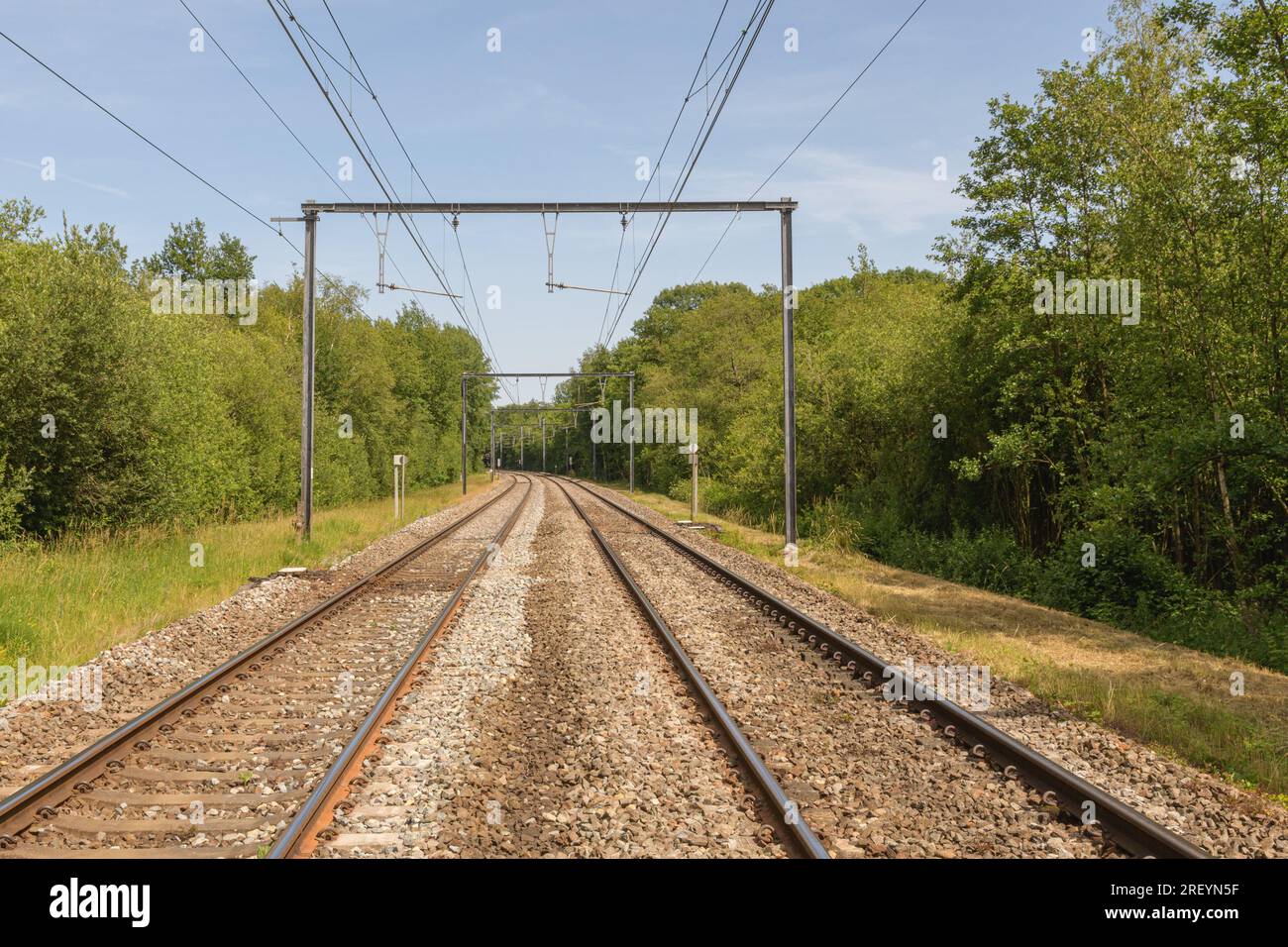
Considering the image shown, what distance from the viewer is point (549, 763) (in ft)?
19.9

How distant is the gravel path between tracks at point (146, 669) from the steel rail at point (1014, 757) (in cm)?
657

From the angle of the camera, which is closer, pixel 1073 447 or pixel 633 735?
pixel 633 735

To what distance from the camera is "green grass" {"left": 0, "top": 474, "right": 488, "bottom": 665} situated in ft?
31.0

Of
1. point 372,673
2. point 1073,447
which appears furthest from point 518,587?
point 1073,447

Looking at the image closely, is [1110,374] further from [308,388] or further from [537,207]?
[308,388]

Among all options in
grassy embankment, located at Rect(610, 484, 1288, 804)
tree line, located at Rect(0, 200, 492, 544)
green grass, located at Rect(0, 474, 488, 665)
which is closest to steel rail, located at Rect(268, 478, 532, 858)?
green grass, located at Rect(0, 474, 488, 665)

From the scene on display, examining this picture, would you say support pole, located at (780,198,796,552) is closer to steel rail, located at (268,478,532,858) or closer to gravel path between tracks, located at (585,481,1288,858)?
gravel path between tracks, located at (585,481,1288,858)

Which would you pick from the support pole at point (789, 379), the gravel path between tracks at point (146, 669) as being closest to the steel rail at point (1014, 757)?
the gravel path between tracks at point (146, 669)

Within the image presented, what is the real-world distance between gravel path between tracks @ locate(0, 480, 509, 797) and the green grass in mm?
433

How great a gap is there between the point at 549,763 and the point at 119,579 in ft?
31.8

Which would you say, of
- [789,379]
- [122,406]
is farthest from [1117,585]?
[122,406]

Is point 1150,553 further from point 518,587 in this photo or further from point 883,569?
point 518,587

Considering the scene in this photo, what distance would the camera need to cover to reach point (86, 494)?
53.4 ft
